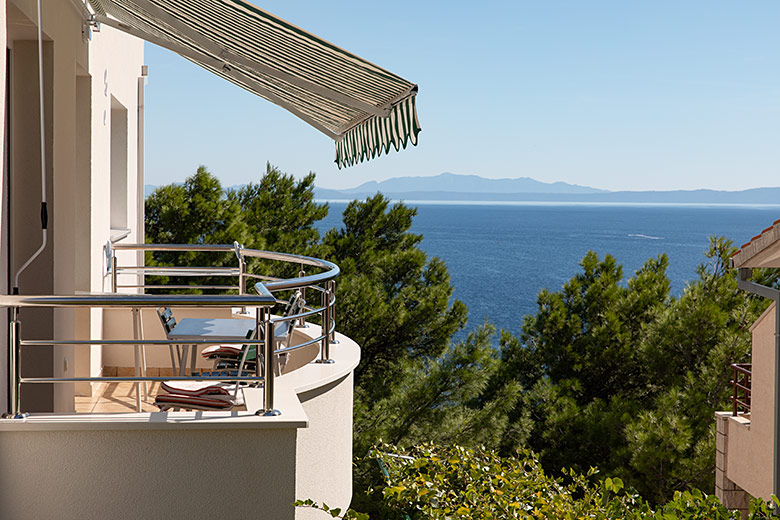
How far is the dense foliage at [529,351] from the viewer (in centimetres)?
2383

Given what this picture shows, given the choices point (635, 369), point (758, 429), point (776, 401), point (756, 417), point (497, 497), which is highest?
point (497, 497)

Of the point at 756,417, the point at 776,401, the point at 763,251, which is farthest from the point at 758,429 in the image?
the point at 763,251

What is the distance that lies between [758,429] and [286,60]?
479 inches

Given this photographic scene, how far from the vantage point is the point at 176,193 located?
2794cm

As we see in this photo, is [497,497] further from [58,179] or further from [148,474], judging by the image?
[58,179]

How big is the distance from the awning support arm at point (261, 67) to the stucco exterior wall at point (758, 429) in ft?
35.1

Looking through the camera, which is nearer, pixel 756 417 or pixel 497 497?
pixel 497 497

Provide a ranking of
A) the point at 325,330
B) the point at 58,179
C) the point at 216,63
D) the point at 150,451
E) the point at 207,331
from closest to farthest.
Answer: the point at 150,451 → the point at 325,330 → the point at 58,179 → the point at 207,331 → the point at 216,63

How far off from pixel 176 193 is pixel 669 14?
11678 cm

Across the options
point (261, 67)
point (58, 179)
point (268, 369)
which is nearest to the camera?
point (268, 369)

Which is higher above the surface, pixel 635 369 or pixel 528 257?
pixel 635 369

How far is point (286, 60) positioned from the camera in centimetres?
749

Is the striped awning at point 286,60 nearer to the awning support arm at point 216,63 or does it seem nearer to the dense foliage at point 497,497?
the awning support arm at point 216,63

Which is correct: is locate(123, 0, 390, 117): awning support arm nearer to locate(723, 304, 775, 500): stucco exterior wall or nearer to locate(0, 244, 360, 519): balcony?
locate(0, 244, 360, 519): balcony
